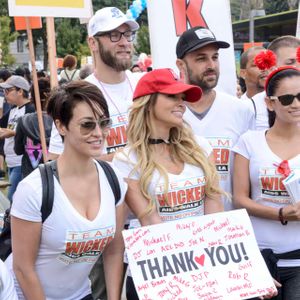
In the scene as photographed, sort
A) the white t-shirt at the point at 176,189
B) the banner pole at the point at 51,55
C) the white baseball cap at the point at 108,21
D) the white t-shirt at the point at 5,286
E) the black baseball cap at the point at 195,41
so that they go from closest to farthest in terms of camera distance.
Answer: the white t-shirt at the point at 5,286 → the white t-shirt at the point at 176,189 → the black baseball cap at the point at 195,41 → the white baseball cap at the point at 108,21 → the banner pole at the point at 51,55

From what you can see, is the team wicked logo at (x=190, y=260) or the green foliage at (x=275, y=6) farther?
the green foliage at (x=275, y=6)

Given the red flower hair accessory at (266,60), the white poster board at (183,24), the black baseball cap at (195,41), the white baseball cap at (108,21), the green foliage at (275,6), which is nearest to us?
the black baseball cap at (195,41)

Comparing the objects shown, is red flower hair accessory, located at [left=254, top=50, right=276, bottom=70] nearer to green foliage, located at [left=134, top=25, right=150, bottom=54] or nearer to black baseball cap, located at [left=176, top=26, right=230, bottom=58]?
black baseball cap, located at [left=176, top=26, right=230, bottom=58]

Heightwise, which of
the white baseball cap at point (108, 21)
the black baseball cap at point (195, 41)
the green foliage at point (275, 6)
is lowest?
the black baseball cap at point (195, 41)

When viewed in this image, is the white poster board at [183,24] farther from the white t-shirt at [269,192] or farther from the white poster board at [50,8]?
the white t-shirt at [269,192]

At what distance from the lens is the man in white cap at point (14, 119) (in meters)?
7.62

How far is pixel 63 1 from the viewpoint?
15.3ft

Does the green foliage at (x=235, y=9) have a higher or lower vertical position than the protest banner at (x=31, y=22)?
higher

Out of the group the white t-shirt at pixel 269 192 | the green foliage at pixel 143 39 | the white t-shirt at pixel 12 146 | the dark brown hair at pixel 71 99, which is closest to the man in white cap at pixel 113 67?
the white t-shirt at pixel 269 192

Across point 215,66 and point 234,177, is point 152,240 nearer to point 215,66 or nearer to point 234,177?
point 234,177

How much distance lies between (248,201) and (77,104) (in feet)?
3.83

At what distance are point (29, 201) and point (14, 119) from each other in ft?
18.5

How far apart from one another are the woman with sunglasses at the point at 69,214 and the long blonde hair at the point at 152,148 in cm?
26

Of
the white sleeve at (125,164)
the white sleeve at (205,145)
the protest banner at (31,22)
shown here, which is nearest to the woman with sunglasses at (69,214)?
the white sleeve at (125,164)
